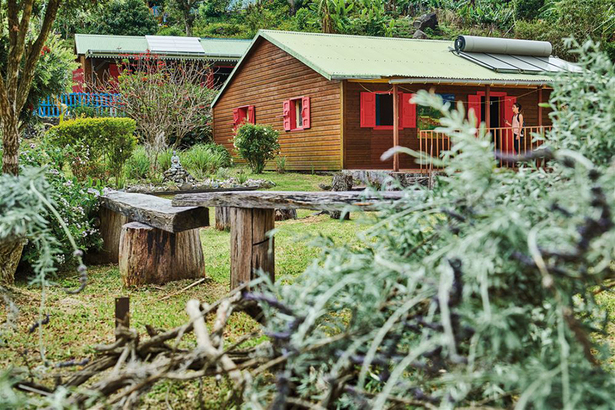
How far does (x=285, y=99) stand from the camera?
70.3 ft

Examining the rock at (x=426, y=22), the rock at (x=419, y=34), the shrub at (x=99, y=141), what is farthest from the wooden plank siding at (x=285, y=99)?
the rock at (x=426, y=22)

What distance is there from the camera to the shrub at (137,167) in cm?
1623

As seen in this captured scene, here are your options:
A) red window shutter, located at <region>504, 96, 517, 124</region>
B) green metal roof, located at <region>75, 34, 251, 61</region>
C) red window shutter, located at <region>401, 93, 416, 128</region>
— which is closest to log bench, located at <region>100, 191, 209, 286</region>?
red window shutter, located at <region>401, 93, 416, 128</region>

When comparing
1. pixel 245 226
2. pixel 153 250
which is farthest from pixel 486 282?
pixel 153 250

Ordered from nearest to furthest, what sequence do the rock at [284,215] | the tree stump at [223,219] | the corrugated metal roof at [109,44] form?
the tree stump at [223,219]
the rock at [284,215]
the corrugated metal roof at [109,44]

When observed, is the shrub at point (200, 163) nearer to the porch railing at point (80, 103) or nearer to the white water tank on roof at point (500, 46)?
the porch railing at point (80, 103)

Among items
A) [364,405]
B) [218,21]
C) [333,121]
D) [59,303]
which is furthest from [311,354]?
[218,21]

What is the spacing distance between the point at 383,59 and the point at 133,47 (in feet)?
55.1

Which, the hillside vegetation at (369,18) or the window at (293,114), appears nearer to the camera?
the window at (293,114)

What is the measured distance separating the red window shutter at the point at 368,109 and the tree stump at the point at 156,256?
13057mm

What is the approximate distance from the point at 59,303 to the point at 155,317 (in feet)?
3.35

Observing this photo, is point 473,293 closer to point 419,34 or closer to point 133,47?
point 133,47

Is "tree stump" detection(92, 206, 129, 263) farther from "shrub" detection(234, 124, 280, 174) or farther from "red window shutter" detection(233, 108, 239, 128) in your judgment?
"red window shutter" detection(233, 108, 239, 128)

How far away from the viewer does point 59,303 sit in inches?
206
